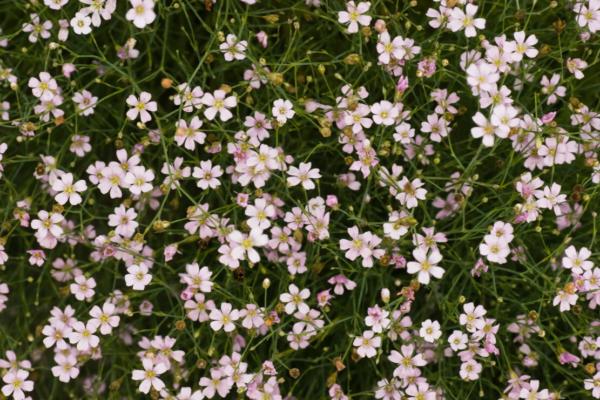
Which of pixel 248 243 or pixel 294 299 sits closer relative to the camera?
pixel 248 243

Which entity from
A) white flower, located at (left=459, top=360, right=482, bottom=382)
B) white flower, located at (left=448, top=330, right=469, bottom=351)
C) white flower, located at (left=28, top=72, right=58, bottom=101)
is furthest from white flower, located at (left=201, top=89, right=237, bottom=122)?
white flower, located at (left=459, top=360, right=482, bottom=382)

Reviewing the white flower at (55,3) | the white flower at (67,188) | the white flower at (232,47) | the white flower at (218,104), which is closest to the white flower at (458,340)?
Answer: the white flower at (218,104)

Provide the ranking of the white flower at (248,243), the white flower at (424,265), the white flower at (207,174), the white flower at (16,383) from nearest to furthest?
the white flower at (248,243)
the white flower at (424,265)
the white flower at (207,174)
the white flower at (16,383)

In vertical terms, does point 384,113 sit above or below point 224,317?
above

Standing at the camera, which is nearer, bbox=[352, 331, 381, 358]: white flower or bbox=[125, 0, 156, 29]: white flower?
bbox=[125, 0, 156, 29]: white flower

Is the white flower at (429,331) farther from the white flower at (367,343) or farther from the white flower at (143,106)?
the white flower at (143,106)

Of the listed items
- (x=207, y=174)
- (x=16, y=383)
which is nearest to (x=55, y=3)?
(x=207, y=174)

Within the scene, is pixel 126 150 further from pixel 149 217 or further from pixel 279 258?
pixel 279 258

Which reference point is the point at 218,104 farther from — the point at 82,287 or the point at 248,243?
the point at 82,287

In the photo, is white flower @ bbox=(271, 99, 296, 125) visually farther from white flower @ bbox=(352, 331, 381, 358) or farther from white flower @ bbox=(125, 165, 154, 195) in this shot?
white flower @ bbox=(352, 331, 381, 358)
